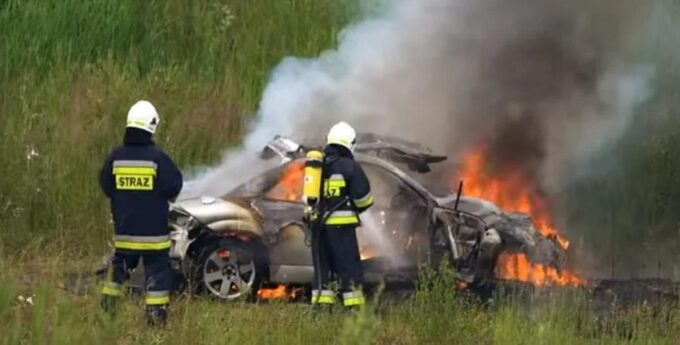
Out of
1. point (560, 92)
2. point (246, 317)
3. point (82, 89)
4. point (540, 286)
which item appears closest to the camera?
point (246, 317)

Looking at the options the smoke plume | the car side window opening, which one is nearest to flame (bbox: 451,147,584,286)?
the smoke plume

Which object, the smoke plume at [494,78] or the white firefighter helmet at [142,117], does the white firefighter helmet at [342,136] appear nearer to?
the white firefighter helmet at [142,117]

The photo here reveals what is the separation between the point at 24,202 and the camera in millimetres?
14555

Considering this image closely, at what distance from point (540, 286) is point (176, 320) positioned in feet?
11.6

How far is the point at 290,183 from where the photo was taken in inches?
456

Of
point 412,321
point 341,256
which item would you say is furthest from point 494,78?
point 412,321

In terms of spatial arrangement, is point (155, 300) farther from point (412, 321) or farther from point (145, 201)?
point (412, 321)

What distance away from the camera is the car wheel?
36.6 feet

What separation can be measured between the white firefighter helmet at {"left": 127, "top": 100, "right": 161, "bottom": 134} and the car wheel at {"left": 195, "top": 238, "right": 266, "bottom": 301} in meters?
1.73

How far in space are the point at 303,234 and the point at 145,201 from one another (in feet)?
6.31

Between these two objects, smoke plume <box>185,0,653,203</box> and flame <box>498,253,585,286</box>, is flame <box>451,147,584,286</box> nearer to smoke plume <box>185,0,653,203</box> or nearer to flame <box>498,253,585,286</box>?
smoke plume <box>185,0,653,203</box>

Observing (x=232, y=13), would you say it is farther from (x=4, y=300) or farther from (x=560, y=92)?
(x=4, y=300)

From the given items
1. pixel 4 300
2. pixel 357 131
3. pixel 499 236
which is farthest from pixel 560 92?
pixel 4 300

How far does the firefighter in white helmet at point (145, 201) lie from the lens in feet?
31.8
